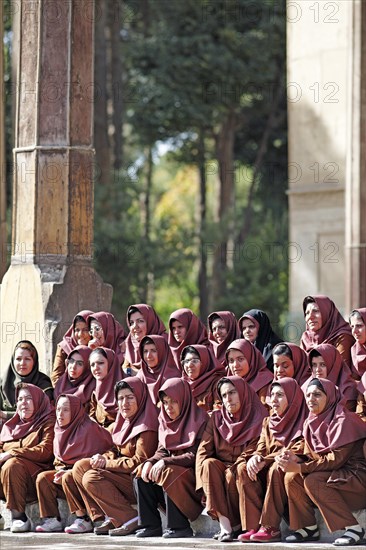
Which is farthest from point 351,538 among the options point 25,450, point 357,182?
point 357,182

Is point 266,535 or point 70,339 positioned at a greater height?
point 70,339

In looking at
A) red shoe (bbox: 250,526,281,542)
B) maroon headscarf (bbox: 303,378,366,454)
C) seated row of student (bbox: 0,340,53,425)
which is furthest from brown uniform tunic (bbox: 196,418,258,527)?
seated row of student (bbox: 0,340,53,425)

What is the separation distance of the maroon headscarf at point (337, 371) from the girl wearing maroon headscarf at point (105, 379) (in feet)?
5.05

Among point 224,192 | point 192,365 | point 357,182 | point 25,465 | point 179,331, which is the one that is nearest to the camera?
point 192,365

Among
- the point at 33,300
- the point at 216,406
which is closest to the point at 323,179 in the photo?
the point at 33,300

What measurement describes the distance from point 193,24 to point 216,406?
17623 mm

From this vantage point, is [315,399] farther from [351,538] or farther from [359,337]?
[359,337]

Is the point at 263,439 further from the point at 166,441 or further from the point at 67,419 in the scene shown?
the point at 67,419

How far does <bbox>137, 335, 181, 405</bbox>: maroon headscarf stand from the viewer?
9.84 metres

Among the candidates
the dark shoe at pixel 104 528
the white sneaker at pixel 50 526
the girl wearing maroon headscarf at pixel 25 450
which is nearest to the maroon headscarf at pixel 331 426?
the dark shoe at pixel 104 528

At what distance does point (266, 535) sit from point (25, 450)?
2065 millimetres

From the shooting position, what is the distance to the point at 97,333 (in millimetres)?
10641

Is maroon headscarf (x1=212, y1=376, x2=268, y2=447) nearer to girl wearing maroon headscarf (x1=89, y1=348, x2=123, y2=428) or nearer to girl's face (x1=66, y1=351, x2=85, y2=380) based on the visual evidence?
girl wearing maroon headscarf (x1=89, y1=348, x2=123, y2=428)

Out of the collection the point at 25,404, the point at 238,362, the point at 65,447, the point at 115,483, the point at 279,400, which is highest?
the point at 238,362
